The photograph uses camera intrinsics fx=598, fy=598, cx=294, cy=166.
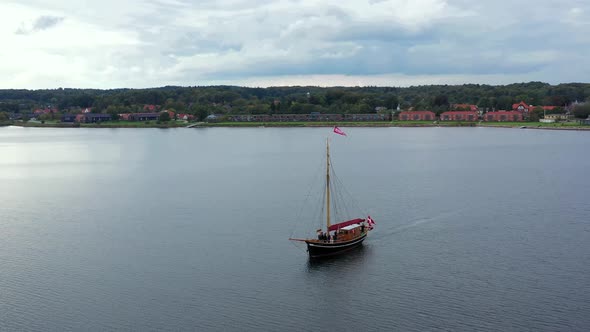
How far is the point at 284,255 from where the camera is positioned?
83.0ft

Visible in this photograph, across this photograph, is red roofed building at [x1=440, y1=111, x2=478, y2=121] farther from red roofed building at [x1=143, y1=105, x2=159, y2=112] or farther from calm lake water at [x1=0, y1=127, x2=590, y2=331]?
calm lake water at [x1=0, y1=127, x2=590, y2=331]

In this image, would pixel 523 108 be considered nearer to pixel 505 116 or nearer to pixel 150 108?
pixel 505 116

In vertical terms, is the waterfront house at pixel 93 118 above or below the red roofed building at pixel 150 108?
below

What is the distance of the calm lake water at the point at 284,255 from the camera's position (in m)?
19.5

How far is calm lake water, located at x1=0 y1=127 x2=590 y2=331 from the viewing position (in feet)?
63.8

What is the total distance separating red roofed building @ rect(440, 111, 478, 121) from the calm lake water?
8602 cm

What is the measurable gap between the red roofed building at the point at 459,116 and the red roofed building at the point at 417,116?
2.63 metres

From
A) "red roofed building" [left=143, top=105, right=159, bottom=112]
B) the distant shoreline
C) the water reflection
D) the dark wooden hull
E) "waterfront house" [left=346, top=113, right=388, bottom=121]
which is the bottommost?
the water reflection

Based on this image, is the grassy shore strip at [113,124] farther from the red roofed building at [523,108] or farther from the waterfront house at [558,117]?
the waterfront house at [558,117]

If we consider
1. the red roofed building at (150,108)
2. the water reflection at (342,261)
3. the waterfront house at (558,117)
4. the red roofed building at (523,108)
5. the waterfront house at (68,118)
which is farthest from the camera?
the red roofed building at (150,108)

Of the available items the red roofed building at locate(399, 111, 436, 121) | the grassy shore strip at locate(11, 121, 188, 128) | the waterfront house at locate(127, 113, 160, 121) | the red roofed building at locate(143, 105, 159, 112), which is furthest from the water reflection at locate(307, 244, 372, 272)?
the red roofed building at locate(143, 105, 159, 112)

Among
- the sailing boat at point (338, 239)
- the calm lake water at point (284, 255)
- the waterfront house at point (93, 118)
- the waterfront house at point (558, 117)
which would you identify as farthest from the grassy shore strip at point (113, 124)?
the sailing boat at point (338, 239)

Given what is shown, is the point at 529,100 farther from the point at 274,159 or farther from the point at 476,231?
the point at 476,231

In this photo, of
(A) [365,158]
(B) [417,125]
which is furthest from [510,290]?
(B) [417,125]
